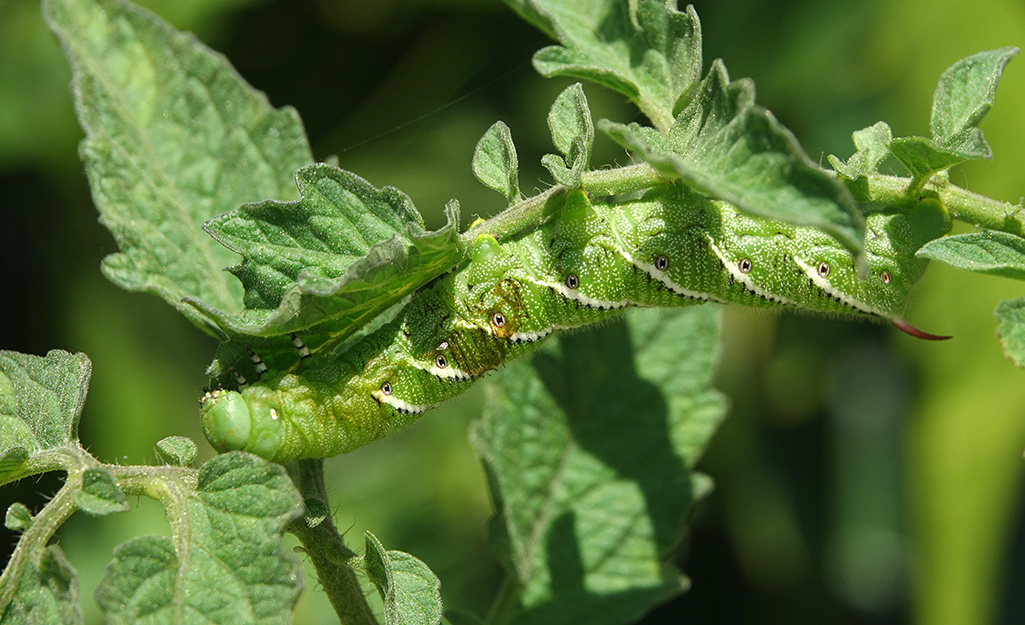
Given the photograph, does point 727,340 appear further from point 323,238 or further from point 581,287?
point 323,238

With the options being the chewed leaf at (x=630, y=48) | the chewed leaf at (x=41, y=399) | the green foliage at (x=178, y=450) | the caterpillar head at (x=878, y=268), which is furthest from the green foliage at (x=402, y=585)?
the caterpillar head at (x=878, y=268)

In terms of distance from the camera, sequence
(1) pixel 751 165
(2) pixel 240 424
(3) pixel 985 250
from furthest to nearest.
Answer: (2) pixel 240 424
(3) pixel 985 250
(1) pixel 751 165

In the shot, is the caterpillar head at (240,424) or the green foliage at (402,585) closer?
the green foliage at (402,585)

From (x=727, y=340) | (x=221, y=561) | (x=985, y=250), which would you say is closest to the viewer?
(x=221, y=561)

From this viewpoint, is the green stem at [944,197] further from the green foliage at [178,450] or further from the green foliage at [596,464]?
the green foliage at [178,450]

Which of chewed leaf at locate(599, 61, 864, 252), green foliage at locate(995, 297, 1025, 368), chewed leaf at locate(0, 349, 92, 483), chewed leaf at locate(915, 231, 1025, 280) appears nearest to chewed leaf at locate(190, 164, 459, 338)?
chewed leaf at locate(0, 349, 92, 483)

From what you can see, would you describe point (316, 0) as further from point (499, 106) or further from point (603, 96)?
point (603, 96)

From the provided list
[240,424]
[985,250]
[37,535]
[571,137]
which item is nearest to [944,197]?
[985,250]
